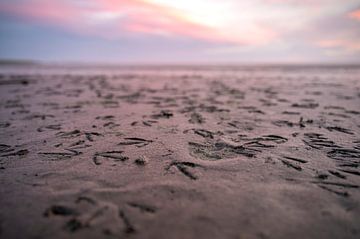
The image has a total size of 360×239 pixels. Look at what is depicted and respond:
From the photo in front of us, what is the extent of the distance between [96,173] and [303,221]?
1.76 m

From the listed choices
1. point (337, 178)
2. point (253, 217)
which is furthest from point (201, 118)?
point (253, 217)

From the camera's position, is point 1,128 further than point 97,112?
No

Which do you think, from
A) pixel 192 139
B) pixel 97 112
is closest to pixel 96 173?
pixel 192 139

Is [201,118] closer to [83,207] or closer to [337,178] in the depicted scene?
[337,178]

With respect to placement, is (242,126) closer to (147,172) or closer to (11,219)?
(147,172)

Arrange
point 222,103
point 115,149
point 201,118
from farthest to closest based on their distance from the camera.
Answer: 1. point 222,103
2. point 201,118
3. point 115,149

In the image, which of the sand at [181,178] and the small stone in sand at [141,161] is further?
the small stone in sand at [141,161]

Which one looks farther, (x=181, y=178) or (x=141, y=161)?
(x=141, y=161)

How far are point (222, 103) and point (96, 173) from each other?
434 centimetres

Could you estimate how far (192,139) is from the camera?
125 inches

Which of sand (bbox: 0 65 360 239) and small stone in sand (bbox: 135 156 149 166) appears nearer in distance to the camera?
sand (bbox: 0 65 360 239)

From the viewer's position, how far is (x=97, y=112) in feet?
16.3

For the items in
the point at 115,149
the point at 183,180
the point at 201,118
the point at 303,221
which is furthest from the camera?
the point at 201,118

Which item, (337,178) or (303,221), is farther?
(337,178)
